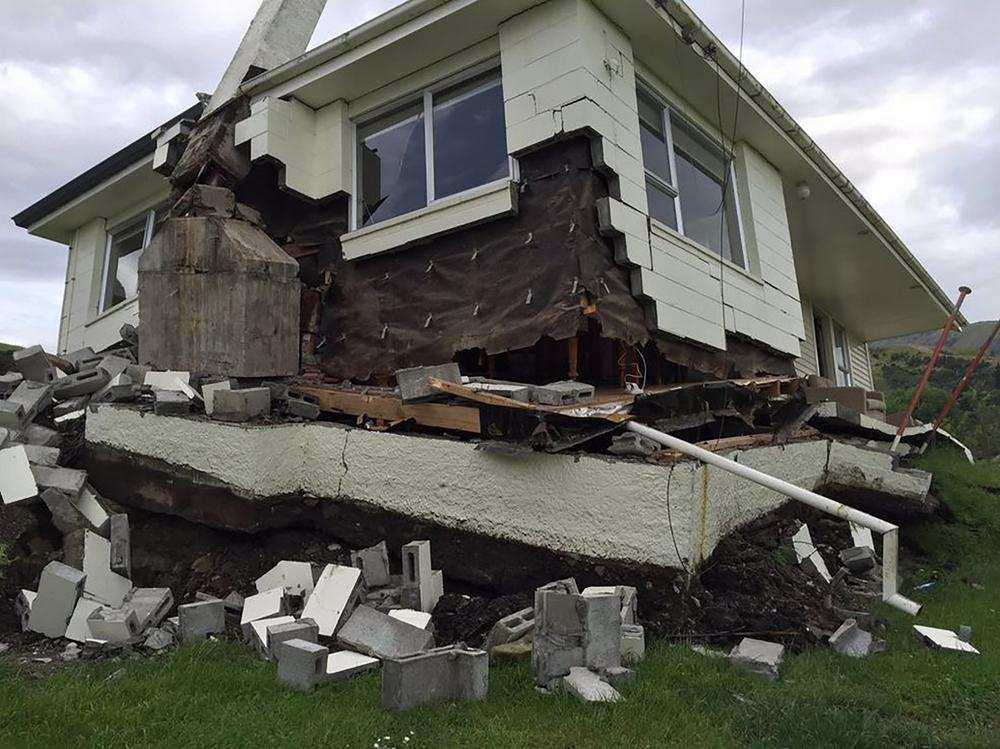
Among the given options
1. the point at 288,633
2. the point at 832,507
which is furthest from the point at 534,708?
the point at 832,507

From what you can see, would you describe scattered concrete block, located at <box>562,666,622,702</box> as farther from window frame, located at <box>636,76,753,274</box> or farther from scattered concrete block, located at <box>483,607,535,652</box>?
window frame, located at <box>636,76,753,274</box>

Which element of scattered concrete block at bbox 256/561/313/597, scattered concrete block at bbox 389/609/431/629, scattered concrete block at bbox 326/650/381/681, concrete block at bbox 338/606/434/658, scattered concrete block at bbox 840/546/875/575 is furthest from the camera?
scattered concrete block at bbox 840/546/875/575

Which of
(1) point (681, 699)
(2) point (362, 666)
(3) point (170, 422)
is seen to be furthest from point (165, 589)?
(1) point (681, 699)

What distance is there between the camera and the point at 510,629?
343 centimetres

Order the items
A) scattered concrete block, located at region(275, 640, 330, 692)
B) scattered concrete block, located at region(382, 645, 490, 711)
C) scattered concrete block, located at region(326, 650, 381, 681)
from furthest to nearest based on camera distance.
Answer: scattered concrete block, located at region(326, 650, 381, 681)
scattered concrete block, located at region(275, 640, 330, 692)
scattered concrete block, located at region(382, 645, 490, 711)

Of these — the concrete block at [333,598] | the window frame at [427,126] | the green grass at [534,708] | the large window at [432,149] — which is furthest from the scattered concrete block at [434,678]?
the large window at [432,149]

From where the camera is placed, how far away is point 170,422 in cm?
498

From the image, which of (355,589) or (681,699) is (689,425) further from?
(355,589)

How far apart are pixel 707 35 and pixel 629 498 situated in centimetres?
497

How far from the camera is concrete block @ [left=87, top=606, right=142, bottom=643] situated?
3.77 metres

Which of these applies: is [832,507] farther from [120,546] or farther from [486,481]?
[120,546]

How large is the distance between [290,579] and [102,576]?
53.5 inches

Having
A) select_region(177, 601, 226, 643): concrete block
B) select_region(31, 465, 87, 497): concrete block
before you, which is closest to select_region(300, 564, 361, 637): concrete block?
select_region(177, 601, 226, 643): concrete block

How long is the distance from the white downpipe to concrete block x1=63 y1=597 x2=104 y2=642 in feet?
11.8
